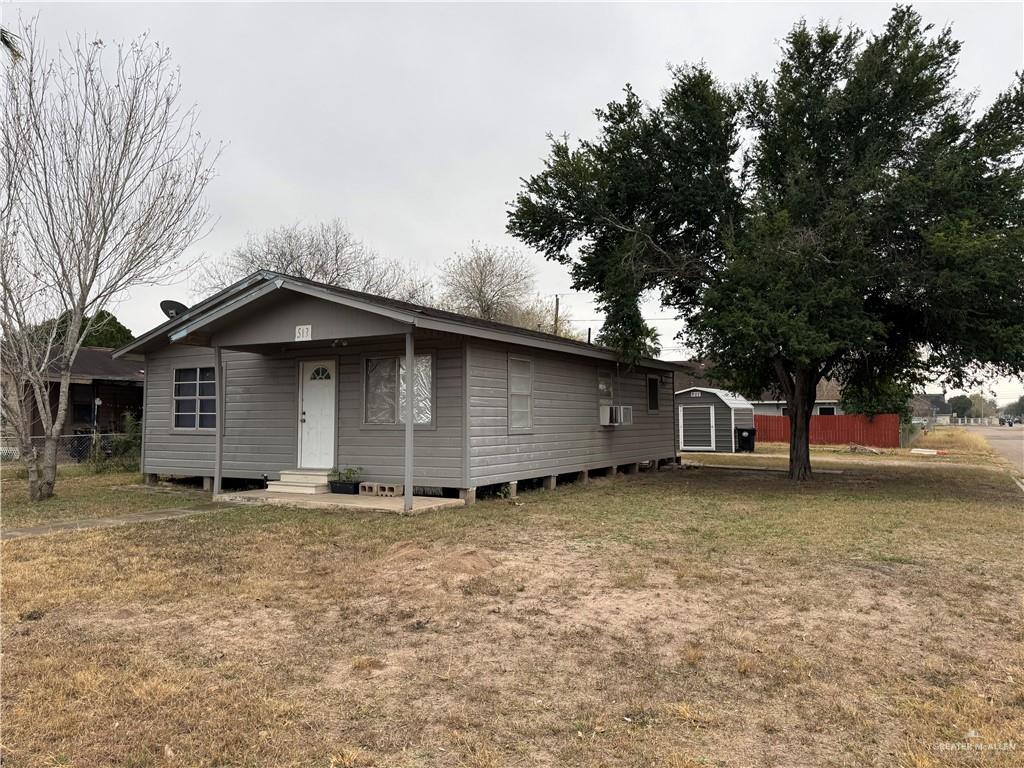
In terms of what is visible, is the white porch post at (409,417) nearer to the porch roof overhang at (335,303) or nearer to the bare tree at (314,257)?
the porch roof overhang at (335,303)

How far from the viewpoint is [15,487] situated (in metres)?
12.4

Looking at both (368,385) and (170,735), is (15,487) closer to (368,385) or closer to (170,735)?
(368,385)

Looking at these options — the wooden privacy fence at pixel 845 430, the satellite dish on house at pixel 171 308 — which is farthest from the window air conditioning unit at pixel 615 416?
the wooden privacy fence at pixel 845 430

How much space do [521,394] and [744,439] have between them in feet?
59.2

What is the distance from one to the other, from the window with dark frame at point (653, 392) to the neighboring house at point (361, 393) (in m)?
2.75

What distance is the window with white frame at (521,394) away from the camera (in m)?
10.9

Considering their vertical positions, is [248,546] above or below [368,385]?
below

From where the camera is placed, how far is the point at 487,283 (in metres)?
33.6

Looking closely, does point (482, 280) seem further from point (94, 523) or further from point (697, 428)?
point (94, 523)

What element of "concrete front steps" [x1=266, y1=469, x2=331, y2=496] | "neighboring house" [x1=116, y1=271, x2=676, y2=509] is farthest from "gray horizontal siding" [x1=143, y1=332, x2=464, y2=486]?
"concrete front steps" [x1=266, y1=469, x2=331, y2=496]

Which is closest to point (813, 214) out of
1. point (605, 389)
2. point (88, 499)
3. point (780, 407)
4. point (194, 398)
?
point (605, 389)

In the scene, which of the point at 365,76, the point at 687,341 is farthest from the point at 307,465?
the point at 687,341

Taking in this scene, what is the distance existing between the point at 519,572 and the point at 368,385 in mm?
5816

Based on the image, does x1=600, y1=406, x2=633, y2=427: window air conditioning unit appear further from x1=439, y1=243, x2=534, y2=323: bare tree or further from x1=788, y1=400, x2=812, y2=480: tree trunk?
x1=439, y1=243, x2=534, y2=323: bare tree
